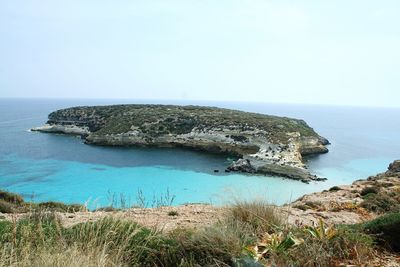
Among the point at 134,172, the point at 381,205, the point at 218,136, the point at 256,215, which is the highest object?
the point at 256,215

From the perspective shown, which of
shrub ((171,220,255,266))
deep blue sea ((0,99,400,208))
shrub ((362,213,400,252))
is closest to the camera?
shrub ((171,220,255,266))

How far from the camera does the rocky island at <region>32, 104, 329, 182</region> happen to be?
54594 millimetres

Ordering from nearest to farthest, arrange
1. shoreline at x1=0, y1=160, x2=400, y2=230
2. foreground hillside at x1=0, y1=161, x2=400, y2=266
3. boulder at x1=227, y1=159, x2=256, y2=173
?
A: foreground hillside at x1=0, y1=161, x2=400, y2=266
shoreline at x1=0, y1=160, x2=400, y2=230
boulder at x1=227, y1=159, x2=256, y2=173

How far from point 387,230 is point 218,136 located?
64.5 metres

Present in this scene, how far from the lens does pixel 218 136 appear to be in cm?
7088

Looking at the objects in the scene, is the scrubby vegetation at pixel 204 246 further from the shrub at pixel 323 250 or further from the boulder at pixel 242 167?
the boulder at pixel 242 167

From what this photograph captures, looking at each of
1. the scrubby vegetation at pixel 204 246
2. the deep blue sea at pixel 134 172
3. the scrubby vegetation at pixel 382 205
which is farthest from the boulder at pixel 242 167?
the scrubby vegetation at pixel 204 246

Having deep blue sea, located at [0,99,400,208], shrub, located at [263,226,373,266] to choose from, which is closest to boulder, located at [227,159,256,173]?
deep blue sea, located at [0,99,400,208]

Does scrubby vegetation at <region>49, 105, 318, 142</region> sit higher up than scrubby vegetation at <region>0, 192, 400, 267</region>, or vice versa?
scrubby vegetation at <region>0, 192, 400, 267</region>

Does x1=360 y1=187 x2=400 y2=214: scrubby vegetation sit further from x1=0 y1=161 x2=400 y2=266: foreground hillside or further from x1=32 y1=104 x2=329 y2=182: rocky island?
x1=32 y1=104 x2=329 y2=182: rocky island

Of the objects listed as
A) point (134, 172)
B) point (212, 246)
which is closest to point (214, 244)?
point (212, 246)

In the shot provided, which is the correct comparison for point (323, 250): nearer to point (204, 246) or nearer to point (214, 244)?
point (214, 244)

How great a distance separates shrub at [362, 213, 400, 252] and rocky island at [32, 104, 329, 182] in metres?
44.3

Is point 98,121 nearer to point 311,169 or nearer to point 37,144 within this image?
point 37,144
